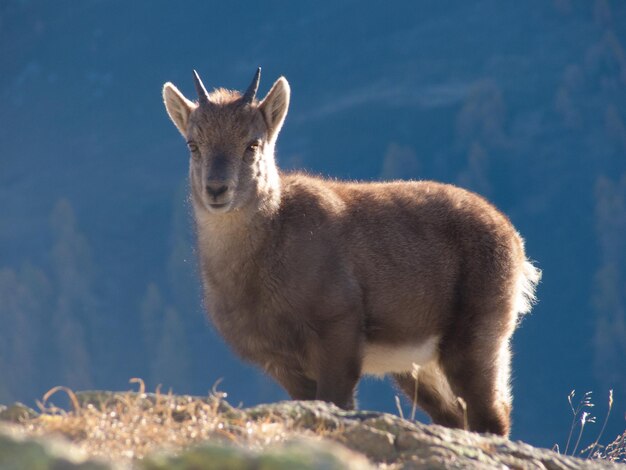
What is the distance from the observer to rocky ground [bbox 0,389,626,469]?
5934 mm

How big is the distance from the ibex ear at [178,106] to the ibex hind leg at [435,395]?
9.73 ft

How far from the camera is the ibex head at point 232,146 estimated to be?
961 centimetres

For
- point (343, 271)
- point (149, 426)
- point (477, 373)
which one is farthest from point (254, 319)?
point (149, 426)

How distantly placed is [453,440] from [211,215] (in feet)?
12.5

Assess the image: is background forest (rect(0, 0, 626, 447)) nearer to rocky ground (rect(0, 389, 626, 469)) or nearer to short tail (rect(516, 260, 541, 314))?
short tail (rect(516, 260, 541, 314))

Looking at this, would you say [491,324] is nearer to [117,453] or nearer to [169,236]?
[117,453]

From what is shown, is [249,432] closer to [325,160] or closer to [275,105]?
[275,105]

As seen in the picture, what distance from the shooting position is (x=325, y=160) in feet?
162

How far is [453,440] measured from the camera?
668 centimetres

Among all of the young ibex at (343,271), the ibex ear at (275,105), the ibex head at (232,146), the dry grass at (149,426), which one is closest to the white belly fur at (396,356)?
the young ibex at (343,271)

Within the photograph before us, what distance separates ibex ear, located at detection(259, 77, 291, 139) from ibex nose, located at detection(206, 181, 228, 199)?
1.11 meters

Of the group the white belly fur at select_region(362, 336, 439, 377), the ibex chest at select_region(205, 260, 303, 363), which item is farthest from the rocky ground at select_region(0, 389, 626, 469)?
the white belly fur at select_region(362, 336, 439, 377)

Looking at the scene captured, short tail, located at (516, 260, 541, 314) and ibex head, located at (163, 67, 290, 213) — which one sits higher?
ibex head, located at (163, 67, 290, 213)

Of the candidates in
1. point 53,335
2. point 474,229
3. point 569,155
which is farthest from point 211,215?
point 53,335
